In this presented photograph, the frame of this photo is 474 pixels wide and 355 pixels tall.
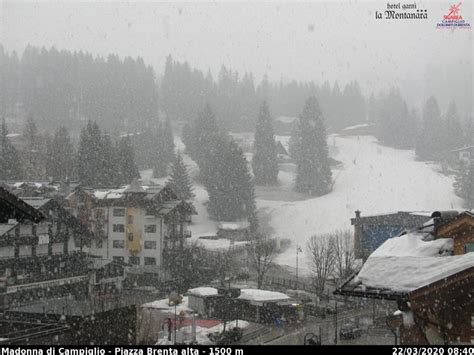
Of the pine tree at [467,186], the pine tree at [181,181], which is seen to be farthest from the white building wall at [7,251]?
the pine tree at [467,186]

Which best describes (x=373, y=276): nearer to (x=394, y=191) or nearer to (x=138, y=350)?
(x=138, y=350)

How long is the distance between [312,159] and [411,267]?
62.4 metres

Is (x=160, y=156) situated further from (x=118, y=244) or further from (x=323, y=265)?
(x=323, y=265)

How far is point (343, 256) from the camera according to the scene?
41312 mm

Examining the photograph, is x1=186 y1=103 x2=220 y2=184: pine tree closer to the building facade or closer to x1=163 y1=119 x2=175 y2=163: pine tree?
x1=163 y1=119 x2=175 y2=163: pine tree

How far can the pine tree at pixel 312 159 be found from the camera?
6706cm

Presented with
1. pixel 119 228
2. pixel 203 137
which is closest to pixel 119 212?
pixel 119 228

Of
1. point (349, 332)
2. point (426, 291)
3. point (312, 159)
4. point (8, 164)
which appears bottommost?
point (349, 332)

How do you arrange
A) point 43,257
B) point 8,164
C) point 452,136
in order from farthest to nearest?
point 452,136
point 8,164
point 43,257

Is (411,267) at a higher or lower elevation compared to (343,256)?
higher

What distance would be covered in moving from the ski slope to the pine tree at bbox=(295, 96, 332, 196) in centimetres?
215

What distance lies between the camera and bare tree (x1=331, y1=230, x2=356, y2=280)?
3675 cm

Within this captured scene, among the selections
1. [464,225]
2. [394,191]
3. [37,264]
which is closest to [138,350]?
[464,225]

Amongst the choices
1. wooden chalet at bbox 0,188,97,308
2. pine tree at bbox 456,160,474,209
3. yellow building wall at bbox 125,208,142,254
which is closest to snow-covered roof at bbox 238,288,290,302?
wooden chalet at bbox 0,188,97,308
